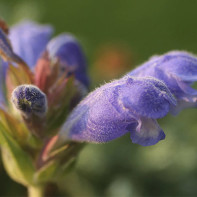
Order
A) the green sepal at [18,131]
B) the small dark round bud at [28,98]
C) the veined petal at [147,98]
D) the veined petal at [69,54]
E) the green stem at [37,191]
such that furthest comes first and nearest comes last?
the veined petal at [69,54], the green stem at [37,191], the green sepal at [18,131], the small dark round bud at [28,98], the veined petal at [147,98]

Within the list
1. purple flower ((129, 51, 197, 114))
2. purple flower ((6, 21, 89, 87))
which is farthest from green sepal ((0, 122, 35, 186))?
purple flower ((129, 51, 197, 114))

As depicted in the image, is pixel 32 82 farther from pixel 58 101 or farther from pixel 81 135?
pixel 81 135

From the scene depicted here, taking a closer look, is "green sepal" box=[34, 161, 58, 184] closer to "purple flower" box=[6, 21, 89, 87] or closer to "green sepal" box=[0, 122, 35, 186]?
"green sepal" box=[0, 122, 35, 186]

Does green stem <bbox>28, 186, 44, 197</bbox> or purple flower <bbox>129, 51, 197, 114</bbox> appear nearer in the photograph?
purple flower <bbox>129, 51, 197, 114</bbox>

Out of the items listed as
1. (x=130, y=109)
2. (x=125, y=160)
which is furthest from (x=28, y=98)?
(x=125, y=160)

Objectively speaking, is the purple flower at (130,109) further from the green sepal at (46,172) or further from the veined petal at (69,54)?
A: the veined petal at (69,54)

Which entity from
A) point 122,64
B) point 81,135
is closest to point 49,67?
point 81,135

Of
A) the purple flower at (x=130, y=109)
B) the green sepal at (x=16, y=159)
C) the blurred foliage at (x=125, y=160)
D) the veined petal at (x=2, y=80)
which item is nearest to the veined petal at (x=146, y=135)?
the purple flower at (x=130, y=109)
